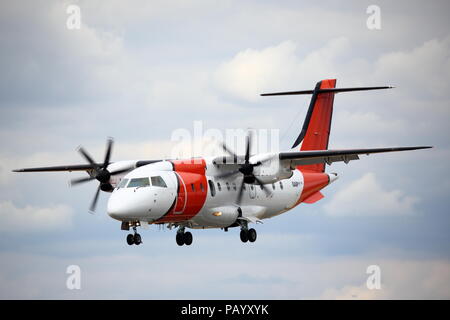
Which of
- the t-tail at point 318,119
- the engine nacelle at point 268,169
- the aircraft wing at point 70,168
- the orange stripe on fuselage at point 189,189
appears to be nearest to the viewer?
the orange stripe on fuselage at point 189,189

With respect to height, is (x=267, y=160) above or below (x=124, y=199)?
above

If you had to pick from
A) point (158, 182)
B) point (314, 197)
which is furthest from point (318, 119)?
point (158, 182)

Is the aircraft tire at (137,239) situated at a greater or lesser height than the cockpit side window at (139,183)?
lesser

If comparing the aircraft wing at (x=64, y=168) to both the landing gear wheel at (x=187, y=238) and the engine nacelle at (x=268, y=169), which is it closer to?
the landing gear wheel at (x=187, y=238)

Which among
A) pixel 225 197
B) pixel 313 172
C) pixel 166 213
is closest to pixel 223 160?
pixel 225 197

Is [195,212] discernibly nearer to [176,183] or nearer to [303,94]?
[176,183]

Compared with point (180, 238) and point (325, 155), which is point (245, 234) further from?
point (325, 155)

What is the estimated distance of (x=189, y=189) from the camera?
105 feet

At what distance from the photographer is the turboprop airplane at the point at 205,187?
1206 inches

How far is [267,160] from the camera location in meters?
33.2

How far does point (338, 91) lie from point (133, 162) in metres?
10.7

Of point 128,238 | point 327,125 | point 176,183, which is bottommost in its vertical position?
point 128,238

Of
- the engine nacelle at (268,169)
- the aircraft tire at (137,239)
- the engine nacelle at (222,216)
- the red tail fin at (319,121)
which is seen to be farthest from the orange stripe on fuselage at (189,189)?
the red tail fin at (319,121)

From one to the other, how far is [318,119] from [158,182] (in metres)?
11.9
